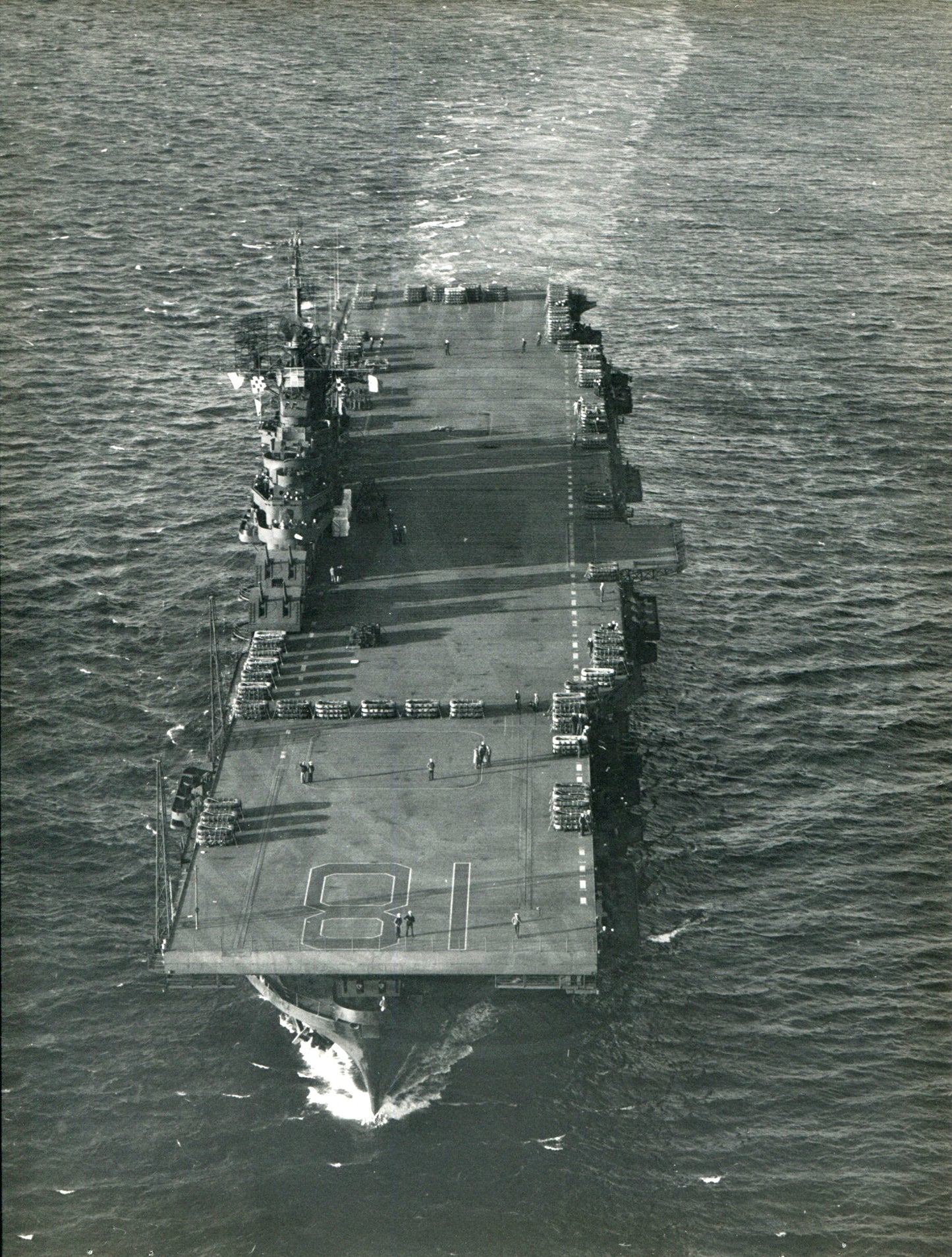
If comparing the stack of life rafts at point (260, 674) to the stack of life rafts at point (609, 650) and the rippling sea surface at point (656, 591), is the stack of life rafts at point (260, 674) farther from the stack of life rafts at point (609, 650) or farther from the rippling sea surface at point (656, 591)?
the stack of life rafts at point (609, 650)

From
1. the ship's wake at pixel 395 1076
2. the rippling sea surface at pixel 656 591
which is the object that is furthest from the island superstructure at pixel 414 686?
the rippling sea surface at pixel 656 591

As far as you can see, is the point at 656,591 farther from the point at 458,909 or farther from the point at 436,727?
the point at 458,909

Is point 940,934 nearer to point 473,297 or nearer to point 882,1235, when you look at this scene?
point 882,1235

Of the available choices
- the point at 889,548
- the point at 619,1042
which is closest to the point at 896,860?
the point at 619,1042

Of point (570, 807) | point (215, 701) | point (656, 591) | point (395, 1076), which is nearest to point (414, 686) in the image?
point (215, 701)

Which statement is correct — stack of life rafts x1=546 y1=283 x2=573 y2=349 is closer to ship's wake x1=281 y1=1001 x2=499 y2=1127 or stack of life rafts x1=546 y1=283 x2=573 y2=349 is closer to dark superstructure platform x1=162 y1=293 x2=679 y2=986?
dark superstructure platform x1=162 y1=293 x2=679 y2=986

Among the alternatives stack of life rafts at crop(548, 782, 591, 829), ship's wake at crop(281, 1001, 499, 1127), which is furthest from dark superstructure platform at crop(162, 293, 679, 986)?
ship's wake at crop(281, 1001, 499, 1127)
